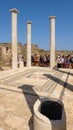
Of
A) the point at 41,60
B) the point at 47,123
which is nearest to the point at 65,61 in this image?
the point at 41,60

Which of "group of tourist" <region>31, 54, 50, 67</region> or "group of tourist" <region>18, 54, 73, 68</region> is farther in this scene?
"group of tourist" <region>31, 54, 50, 67</region>

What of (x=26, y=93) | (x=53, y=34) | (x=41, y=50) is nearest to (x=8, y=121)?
(x=26, y=93)

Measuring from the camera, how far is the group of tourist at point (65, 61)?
14.2m

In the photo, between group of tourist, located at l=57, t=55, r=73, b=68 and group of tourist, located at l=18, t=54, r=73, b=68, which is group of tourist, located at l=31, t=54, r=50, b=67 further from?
group of tourist, located at l=57, t=55, r=73, b=68

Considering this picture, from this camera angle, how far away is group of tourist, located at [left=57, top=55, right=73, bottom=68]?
14248 millimetres

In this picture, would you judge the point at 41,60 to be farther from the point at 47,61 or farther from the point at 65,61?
the point at 65,61

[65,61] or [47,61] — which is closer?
[65,61]

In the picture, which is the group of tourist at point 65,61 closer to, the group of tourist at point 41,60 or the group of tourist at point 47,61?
the group of tourist at point 47,61

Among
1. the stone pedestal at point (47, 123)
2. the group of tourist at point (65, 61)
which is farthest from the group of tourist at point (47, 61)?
the stone pedestal at point (47, 123)

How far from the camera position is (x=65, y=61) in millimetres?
14672

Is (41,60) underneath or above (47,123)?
above

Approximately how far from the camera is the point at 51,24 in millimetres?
14719

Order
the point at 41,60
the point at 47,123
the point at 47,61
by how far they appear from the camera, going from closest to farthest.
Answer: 1. the point at 47,123
2. the point at 47,61
3. the point at 41,60

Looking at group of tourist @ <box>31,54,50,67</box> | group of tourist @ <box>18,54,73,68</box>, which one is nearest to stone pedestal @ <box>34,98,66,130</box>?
group of tourist @ <box>18,54,73,68</box>
